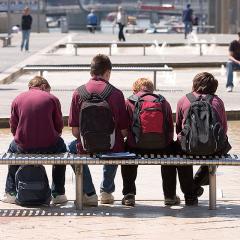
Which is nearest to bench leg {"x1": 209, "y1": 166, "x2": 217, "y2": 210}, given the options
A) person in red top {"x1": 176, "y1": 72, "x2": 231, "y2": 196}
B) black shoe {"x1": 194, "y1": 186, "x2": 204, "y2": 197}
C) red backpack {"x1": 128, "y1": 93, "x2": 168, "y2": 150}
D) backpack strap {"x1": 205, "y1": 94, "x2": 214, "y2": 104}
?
person in red top {"x1": 176, "y1": 72, "x2": 231, "y2": 196}

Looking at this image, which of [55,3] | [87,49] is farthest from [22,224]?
[55,3]

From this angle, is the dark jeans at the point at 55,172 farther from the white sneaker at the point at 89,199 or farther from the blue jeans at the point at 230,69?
the blue jeans at the point at 230,69

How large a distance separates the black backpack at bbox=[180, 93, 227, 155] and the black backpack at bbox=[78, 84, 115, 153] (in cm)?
61

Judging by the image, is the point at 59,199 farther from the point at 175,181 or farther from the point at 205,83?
the point at 205,83

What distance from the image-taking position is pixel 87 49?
40.1 meters

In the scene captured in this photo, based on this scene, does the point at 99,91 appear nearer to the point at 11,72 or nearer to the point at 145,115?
the point at 145,115

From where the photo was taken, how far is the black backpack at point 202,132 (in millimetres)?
8617

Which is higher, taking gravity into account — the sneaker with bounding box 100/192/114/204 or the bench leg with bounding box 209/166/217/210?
the bench leg with bounding box 209/166/217/210

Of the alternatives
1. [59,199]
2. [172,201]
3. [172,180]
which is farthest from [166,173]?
[59,199]

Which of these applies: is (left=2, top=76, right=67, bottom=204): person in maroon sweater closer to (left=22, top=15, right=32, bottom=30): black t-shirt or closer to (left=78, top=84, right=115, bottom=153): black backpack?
(left=78, top=84, right=115, bottom=153): black backpack

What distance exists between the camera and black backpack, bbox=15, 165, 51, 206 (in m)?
8.83

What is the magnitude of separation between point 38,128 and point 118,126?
682 mm

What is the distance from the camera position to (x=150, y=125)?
28.8 feet

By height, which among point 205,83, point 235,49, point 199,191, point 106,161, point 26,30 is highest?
point 205,83
